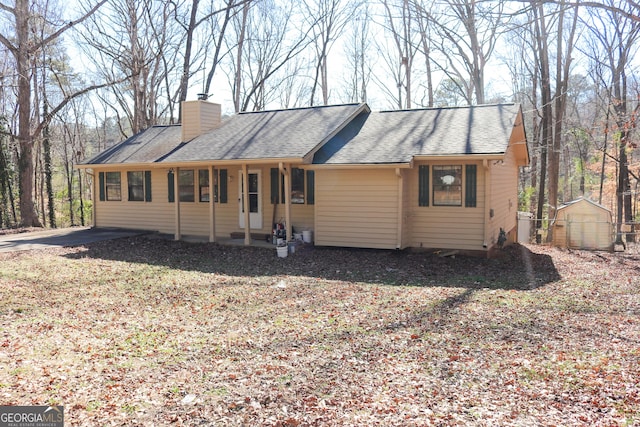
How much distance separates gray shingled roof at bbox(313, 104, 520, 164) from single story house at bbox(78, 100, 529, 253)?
0.03 m

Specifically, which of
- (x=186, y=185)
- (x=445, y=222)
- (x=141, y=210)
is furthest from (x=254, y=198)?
(x=445, y=222)

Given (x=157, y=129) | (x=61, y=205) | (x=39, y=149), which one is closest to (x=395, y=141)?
(x=157, y=129)

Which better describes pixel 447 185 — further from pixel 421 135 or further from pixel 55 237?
pixel 55 237

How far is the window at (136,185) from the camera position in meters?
15.7

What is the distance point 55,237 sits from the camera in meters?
15.0

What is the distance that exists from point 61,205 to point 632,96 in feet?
107

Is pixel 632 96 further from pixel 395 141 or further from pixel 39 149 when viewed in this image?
pixel 39 149

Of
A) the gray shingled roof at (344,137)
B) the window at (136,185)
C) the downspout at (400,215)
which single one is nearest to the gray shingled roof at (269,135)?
the gray shingled roof at (344,137)

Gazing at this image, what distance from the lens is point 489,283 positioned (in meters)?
9.23

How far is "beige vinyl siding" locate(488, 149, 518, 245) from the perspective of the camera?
1202 centimetres

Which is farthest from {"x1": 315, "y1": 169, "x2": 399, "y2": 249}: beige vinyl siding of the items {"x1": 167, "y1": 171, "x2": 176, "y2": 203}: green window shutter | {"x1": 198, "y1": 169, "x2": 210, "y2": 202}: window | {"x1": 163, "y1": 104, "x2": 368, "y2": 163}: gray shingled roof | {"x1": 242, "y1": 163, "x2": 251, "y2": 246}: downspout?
{"x1": 167, "y1": 171, "x2": 176, "y2": 203}: green window shutter

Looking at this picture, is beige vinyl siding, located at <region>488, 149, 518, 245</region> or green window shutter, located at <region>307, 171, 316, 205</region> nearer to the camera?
beige vinyl siding, located at <region>488, 149, 518, 245</region>

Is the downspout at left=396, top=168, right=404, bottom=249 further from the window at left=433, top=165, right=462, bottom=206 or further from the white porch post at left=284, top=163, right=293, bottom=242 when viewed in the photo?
the white porch post at left=284, top=163, right=293, bottom=242

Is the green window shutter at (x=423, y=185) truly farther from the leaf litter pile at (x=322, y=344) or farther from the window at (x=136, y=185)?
the window at (x=136, y=185)
